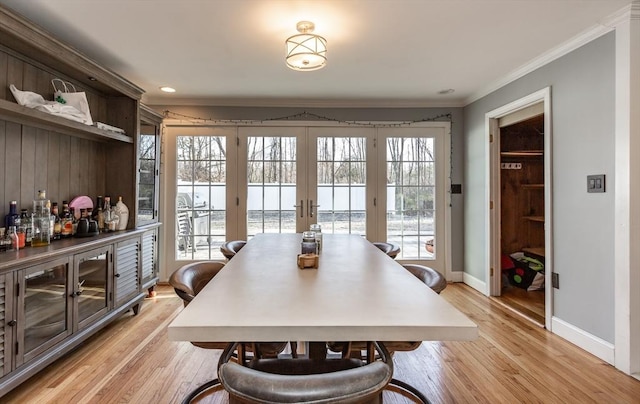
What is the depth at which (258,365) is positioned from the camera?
1273 millimetres

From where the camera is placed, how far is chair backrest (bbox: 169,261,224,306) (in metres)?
1.55

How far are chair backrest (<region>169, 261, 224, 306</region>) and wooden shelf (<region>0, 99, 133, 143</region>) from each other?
1.37m

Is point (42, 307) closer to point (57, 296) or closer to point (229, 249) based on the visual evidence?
point (57, 296)

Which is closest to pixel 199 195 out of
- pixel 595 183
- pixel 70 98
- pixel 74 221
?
pixel 74 221

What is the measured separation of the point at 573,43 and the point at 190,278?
10.6ft

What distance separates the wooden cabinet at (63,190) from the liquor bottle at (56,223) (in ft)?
0.47

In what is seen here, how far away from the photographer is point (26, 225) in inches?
89.2

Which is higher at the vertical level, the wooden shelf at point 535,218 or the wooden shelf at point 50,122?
the wooden shelf at point 50,122

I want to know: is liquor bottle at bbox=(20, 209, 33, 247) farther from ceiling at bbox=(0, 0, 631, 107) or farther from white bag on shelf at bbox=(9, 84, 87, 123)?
ceiling at bbox=(0, 0, 631, 107)

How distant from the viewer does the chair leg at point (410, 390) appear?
1781mm

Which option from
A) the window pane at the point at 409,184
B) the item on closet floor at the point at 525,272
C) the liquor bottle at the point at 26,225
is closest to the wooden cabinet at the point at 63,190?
the liquor bottle at the point at 26,225

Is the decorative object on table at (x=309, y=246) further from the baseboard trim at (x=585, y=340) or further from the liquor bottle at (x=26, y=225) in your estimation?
the baseboard trim at (x=585, y=340)

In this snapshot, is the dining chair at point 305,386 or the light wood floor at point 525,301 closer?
the dining chair at point 305,386

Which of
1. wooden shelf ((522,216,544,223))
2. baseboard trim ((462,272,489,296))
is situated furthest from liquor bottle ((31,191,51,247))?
wooden shelf ((522,216,544,223))
